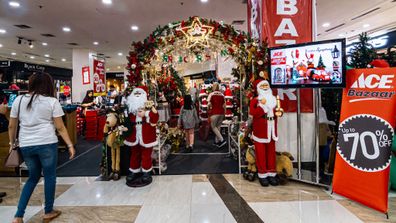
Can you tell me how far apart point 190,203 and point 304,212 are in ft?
4.15

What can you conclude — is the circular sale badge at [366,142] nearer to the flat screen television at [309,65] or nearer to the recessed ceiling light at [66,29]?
the flat screen television at [309,65]

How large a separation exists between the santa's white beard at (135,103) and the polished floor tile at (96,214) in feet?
4.61

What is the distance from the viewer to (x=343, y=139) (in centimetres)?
312

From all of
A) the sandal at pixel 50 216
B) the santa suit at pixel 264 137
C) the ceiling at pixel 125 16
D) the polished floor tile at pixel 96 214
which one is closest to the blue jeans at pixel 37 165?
the sandal at pixel 50 216

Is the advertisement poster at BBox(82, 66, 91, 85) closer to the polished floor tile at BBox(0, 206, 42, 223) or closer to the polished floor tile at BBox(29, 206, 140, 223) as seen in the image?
the polished floor tile at BBox(0, 206, 42, 223)

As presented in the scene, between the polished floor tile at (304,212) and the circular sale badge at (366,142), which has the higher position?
the circular sale badge at (366,142)

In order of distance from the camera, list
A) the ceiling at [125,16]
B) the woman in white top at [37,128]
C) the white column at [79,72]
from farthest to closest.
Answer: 1. the white column at [79,72]
2. the ceiling at [125,16]
3. the woman in white top at [37,128]

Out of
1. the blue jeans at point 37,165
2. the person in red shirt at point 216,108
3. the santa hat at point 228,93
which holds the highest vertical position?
the santa hat at point 228,93

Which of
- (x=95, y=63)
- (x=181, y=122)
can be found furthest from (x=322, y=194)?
(x=95, y=63)

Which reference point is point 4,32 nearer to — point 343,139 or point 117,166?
point 117,166

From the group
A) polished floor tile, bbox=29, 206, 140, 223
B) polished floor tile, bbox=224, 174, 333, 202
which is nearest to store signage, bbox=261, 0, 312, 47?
polished floor tile, bbox=224, 174, 333, 202

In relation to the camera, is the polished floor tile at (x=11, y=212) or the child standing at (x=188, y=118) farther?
the child standing at (x=188, y=118)

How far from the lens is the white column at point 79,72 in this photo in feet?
39.2

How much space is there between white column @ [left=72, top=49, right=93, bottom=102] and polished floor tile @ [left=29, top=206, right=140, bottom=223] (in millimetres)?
10058
